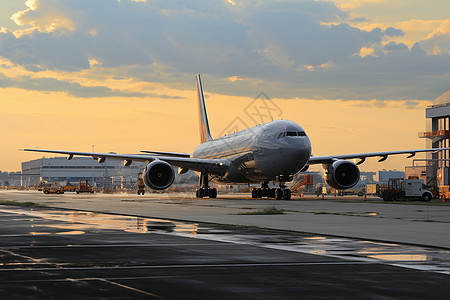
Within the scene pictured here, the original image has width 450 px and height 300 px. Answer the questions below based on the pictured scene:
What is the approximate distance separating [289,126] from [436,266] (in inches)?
1508

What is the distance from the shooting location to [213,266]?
1324cm

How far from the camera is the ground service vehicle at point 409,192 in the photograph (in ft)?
192

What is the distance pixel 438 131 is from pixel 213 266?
10346 cm

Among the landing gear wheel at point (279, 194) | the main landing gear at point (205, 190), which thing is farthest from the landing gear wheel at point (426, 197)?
the main landing gear at point (205, 190)

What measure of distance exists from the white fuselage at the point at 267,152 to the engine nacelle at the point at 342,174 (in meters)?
4.44

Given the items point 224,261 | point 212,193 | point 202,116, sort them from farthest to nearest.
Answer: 1. point 202,116
2. point 212,193
3. point 224,261

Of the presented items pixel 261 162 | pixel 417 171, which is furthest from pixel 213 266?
pixel 417 171

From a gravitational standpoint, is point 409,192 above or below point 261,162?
below

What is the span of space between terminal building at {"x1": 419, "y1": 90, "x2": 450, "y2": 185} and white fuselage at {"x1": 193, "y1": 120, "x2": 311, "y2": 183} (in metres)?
59.9

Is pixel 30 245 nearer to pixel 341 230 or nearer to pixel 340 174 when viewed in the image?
pixel 341 230

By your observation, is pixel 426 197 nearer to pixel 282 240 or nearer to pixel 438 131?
pixel 282 240

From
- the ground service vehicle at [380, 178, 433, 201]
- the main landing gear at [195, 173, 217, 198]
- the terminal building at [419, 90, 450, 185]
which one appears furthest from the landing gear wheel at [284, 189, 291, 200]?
the terminal building at [419, 90, 450, 185]

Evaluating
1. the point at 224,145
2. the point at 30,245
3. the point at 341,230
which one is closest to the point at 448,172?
the point at 224,145

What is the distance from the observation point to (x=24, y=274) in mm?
11867
